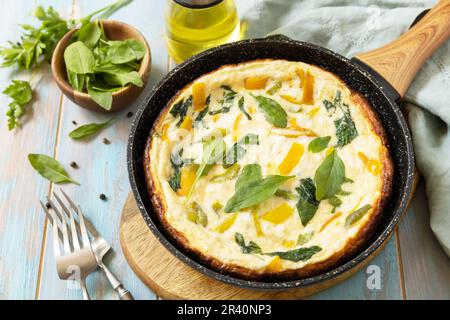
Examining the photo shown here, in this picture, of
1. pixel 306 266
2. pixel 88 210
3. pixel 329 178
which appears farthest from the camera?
pixel 88 210

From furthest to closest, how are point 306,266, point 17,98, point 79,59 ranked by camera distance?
point 17,98
point 79,59
point 306,266

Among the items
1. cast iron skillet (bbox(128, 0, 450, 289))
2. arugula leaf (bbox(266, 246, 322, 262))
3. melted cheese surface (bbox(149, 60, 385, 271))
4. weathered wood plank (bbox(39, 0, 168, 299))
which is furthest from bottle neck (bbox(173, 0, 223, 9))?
arugula leaf (bbox(266, 246, 322, 262))

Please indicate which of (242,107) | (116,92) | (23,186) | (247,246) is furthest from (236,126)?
(23,186)

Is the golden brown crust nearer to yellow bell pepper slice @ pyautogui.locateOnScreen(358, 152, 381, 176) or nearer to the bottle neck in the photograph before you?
yellow bell pepper slice @ pyautogui.locateOnScreen(358, 152, 381, 176)

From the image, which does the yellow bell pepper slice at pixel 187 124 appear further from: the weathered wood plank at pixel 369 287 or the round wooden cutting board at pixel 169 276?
the weathered wood plank at pixel 369 287

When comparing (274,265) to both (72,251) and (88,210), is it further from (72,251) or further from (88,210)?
(88,210)
